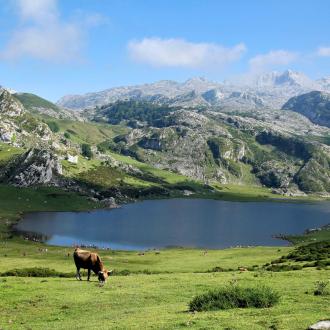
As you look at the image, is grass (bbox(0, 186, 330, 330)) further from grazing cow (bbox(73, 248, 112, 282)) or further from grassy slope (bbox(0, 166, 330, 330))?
grazing cow (bbox(73, 248, 112, 282))

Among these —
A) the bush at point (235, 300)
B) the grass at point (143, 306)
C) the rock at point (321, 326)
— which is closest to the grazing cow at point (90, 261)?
the grass at point (143, 306)

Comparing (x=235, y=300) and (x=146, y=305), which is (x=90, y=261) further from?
(x=235, y=300)

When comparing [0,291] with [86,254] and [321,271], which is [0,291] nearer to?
[86,254]

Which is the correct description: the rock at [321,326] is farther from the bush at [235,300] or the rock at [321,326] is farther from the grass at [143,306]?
the bush at [235,300]

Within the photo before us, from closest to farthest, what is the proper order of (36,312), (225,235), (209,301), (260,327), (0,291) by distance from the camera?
(260,327)
(209,301)
(36,312)
(0,291)
(225,235)

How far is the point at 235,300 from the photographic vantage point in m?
29.4

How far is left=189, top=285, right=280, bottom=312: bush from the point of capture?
29047 millimetres

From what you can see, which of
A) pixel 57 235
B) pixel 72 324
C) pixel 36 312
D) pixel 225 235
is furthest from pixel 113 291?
pixel 225 235

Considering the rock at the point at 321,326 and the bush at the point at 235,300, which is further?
the bush at the point at 235,300

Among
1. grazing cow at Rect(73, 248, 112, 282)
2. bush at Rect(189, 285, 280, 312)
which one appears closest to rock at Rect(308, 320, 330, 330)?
bush at Rect(189, 285, 280, 312)

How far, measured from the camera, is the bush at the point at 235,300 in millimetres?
29047

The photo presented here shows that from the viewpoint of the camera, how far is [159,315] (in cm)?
2855

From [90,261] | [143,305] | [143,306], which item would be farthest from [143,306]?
[90,261]

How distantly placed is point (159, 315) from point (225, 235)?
173 meters
